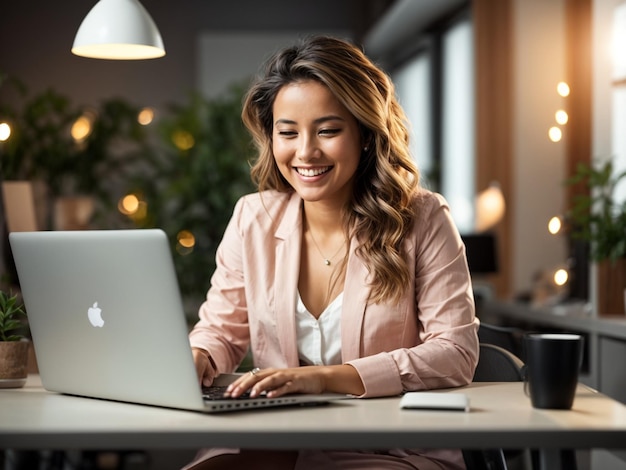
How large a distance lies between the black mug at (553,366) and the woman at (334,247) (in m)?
0.31

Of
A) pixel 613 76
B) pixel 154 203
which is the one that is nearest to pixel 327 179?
pixel 613 76

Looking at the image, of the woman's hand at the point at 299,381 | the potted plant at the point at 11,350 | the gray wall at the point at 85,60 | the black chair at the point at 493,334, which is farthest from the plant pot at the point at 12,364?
the gray wall at the point at 85,60

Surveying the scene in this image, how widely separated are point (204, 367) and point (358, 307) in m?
0.35

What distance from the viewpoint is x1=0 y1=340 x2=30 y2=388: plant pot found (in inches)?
72.9

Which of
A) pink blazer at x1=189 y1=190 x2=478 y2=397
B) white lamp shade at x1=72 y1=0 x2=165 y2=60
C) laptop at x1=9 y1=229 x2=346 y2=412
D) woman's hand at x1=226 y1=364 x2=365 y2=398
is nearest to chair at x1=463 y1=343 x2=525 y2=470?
pink blazer at x1=189 y1=190 x2=478 y2=397

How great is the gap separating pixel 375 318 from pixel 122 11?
111 centimetres

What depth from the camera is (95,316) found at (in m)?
1.61

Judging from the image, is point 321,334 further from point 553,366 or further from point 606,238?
point 606,238

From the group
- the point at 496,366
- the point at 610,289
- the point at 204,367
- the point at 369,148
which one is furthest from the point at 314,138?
the point at 610,289

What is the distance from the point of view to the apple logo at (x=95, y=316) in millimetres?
1604

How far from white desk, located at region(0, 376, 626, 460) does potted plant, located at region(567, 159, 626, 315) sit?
192cm

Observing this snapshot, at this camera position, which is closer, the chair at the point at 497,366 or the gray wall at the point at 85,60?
the chair at the point at 497,366

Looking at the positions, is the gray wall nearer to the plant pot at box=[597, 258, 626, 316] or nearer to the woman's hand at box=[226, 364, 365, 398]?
the plant pot at box=[597, 258, 626, 316]

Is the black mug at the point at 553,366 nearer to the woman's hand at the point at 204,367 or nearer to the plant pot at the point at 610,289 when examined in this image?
the woman's hand at the point at 204,367
